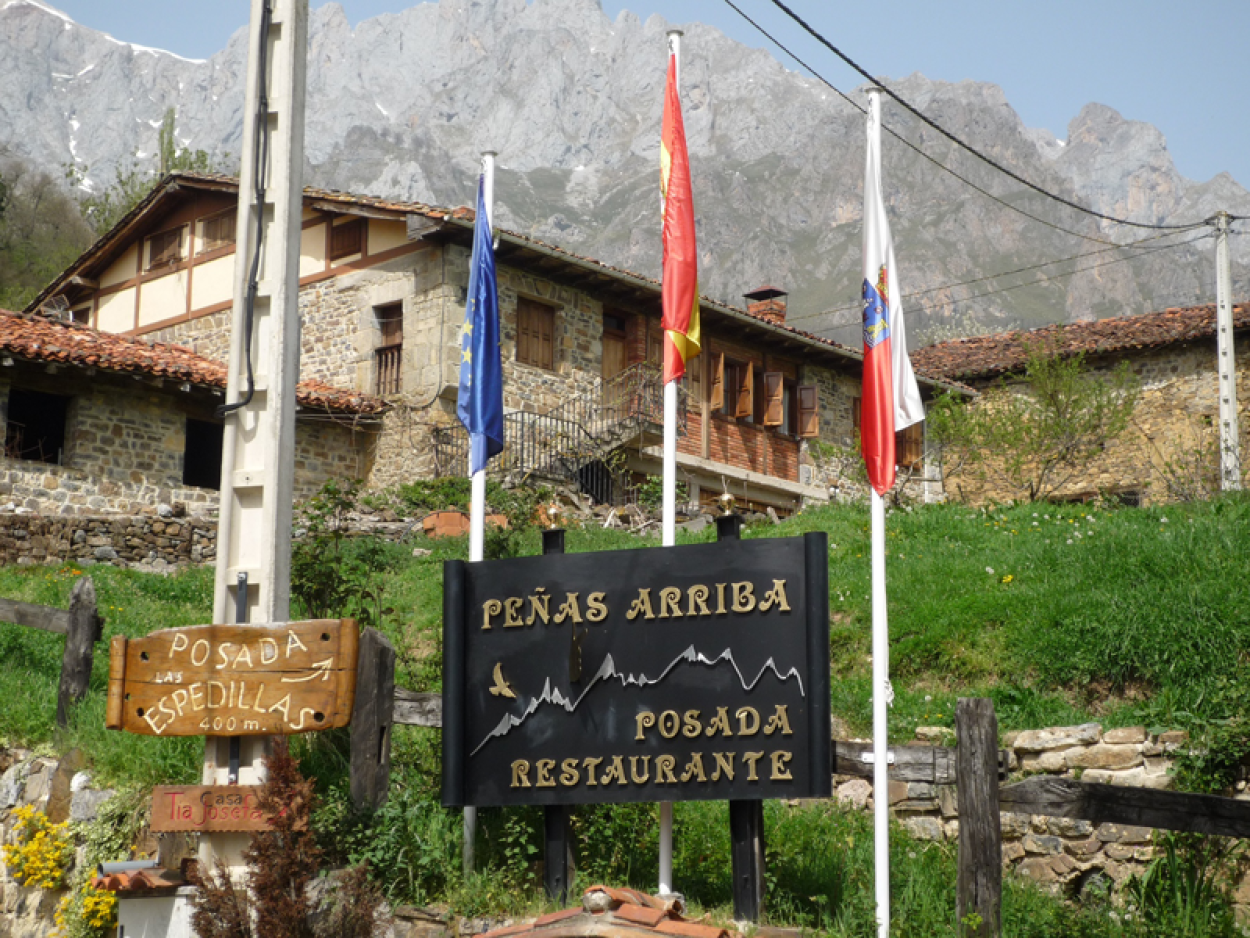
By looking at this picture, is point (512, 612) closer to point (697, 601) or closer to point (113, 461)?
point (697, 601)

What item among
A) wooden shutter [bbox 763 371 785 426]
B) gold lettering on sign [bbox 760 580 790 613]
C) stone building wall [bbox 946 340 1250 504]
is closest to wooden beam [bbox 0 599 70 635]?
gold lettering on sign [bbox 760 580 790 613]

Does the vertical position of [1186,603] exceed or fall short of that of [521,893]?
it exceeds it

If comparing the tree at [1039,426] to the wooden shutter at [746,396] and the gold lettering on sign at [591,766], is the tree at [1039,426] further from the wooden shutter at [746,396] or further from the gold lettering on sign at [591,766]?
the gold lettering on sign at [591,766]

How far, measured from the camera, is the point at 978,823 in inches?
251

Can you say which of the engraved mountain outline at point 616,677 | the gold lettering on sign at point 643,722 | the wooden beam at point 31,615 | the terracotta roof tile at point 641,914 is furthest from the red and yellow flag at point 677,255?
the wooden beam at point 31,615

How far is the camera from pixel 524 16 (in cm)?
18625

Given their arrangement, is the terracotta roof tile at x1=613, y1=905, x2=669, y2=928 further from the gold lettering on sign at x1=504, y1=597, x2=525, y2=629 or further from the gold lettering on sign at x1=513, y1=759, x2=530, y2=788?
the gold lettering on sign at x1=504, y1=597, x2=525, y2=629

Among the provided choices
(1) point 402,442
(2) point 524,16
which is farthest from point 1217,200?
(1) point 402,442

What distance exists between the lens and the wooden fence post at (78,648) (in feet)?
29.3

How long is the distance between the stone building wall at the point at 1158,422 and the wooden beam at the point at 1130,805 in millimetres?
19272

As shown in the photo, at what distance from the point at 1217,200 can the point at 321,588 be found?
174 meters

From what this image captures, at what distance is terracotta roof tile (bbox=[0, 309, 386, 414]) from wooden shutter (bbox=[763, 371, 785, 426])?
8.43 metres

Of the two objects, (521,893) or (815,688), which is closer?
(815,688)

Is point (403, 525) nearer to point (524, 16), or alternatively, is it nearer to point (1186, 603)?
point (1186, 603)
